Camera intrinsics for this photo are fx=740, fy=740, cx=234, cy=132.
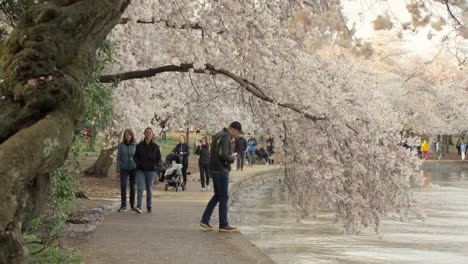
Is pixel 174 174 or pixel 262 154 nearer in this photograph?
pixel 174 174

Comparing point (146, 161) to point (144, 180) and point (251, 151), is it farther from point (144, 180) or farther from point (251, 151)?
point (251, 151)

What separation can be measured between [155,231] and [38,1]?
6675 mm

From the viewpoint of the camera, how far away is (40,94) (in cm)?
516

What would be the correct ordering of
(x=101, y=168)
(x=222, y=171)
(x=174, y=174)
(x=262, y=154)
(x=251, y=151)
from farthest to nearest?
(x=262, y=154) < (x=251, y=151) < (x=101, y=168) < (x=174, y=174) < (x=222, y=171)

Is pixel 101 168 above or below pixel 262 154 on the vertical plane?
below

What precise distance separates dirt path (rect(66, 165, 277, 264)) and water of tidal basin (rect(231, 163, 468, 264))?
41.5 inches

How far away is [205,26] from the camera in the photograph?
39.4 ft

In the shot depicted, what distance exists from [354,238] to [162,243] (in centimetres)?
493

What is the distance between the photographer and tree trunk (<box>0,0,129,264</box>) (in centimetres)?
470

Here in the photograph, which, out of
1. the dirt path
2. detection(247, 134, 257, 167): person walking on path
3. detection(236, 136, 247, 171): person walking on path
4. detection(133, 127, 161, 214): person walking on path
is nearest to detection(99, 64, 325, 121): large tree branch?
the dirt path

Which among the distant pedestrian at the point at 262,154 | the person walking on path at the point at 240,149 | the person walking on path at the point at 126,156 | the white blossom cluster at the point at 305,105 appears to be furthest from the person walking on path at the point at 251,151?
the white blossom cluster at the point at 305,105

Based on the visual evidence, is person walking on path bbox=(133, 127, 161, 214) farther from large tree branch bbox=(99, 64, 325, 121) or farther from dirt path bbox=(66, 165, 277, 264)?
large tree branch bbox=(99, 64, 325, 121)

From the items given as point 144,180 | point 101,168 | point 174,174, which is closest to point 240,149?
point 101,168

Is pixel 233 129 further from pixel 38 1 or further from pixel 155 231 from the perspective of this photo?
pixel 38 1
